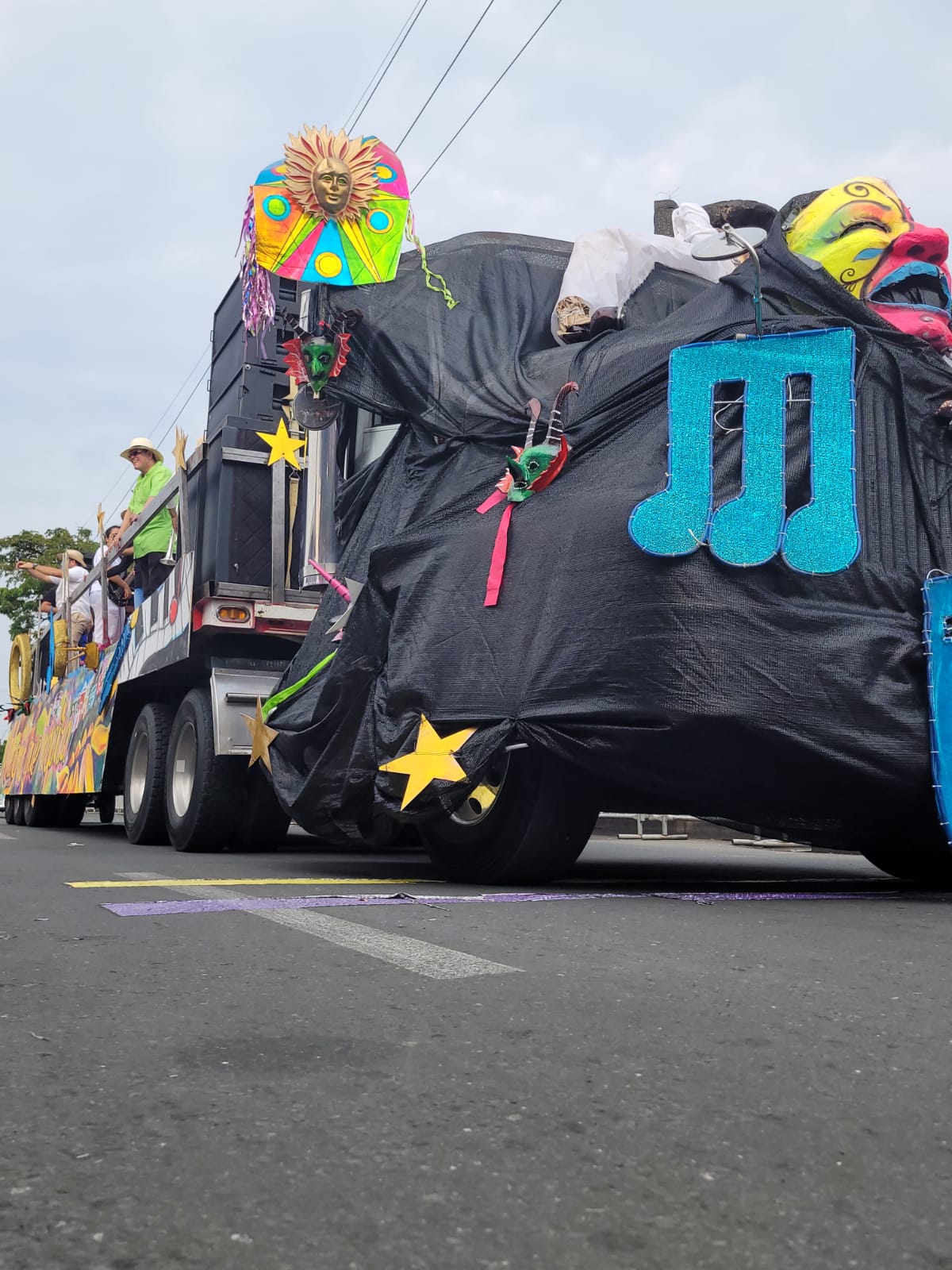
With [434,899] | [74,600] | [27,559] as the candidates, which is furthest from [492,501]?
[27,559]

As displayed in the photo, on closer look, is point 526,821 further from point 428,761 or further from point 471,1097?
point 471,1097

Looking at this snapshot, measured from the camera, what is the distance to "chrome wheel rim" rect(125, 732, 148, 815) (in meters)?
10.3

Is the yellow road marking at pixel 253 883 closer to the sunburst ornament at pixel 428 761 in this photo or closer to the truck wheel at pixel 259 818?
the sunburst ornament at pixel 428 761

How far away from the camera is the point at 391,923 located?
4.36 m

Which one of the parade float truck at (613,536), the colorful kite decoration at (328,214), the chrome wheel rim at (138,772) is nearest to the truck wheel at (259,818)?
the parade float truck at (613,536)

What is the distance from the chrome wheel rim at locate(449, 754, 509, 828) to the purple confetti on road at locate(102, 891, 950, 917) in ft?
1.47

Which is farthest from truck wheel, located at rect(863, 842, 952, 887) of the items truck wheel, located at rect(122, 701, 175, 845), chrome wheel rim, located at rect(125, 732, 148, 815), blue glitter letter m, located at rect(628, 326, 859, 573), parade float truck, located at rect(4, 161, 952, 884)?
chrome wheel rim, located at rect(125, 732, 148, 815)

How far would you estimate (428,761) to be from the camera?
6086 millimetres

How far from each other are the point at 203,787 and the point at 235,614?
48.2 inches

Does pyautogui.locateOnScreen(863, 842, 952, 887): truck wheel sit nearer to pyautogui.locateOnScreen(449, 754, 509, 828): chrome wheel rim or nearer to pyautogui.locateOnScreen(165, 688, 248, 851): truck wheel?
pyautogui.locateOnScreen(449, 754, 509, 828): chrome wheel rim

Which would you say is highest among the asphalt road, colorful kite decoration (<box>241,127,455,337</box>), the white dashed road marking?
colorful kite decoration (<box>241,127,455,337</box>)

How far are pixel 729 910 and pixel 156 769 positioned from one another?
235 inches

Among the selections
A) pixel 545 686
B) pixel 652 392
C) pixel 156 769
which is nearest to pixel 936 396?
pixel 652 392

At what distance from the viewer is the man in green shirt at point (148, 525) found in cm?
998
